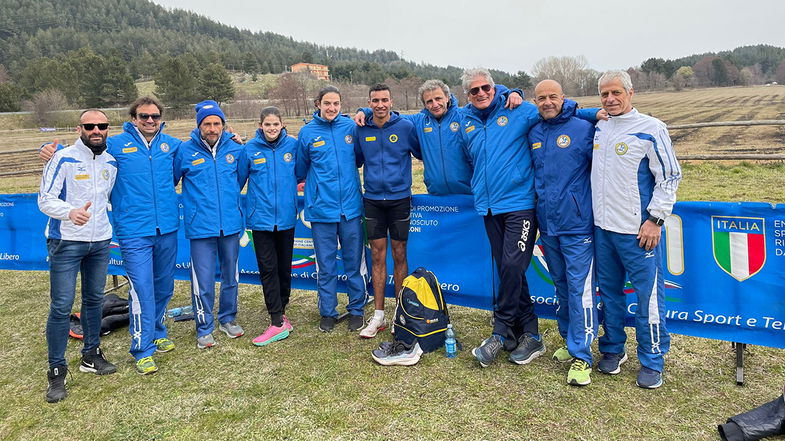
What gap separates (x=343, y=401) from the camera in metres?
3.43

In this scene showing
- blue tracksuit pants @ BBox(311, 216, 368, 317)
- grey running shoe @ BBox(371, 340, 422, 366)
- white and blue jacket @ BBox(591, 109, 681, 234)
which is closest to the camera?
white and blue jacket @ BBox(591, 109, 681, 234)

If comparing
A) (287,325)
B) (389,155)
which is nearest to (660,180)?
(389,155)

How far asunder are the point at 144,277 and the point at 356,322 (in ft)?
6.51

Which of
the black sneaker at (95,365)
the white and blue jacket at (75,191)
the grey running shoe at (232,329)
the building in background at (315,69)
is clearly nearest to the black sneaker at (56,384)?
the black sneaker at (95,365)

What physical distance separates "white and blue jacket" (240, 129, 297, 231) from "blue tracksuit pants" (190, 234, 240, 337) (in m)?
0.31

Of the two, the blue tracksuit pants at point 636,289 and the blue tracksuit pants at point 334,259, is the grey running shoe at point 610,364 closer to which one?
the blue tracksuit pants at point 636,289

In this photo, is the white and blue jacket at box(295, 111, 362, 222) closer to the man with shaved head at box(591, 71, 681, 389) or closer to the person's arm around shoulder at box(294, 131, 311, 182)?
the person's arm around shoulder at box(294, 131, 311, 182)

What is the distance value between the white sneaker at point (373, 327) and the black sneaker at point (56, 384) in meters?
2.44

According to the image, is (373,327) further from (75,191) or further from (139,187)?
(75,191)

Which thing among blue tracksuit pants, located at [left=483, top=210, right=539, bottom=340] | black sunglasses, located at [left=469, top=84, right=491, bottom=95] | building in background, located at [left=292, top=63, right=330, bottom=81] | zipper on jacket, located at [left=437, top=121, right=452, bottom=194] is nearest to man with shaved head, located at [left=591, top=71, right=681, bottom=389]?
blue tracksuit pants, located at [left=483, top=210, right=539, bottom=340]

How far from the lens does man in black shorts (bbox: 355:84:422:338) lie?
4.43m

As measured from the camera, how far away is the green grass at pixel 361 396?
120 inches

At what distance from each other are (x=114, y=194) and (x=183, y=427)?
203 centimetres

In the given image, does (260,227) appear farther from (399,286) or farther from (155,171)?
(399,286)
